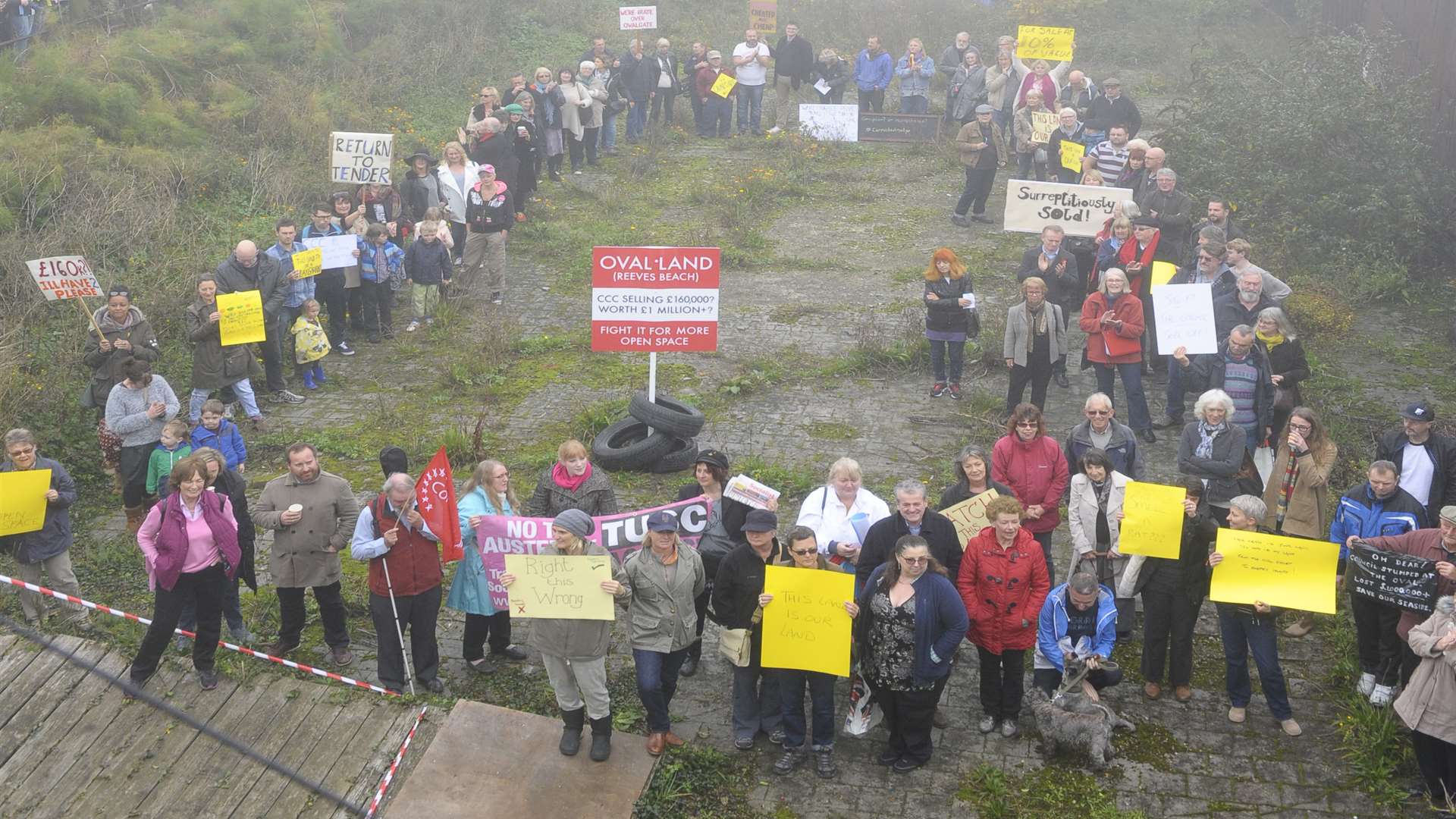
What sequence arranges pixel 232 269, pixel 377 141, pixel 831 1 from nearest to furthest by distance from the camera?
pixel 232 269 → pixel 377 141 → pixel 831 1

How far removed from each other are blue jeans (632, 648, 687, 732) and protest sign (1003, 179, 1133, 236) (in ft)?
30.8

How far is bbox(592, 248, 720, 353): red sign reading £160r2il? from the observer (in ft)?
38.9

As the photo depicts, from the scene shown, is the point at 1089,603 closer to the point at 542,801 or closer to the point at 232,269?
the point at 542,801

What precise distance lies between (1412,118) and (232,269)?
15534 millimetres

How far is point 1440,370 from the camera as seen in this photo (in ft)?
46.6

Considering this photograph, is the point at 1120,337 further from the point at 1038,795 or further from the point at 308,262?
the point at 308,262

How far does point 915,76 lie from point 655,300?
13970mm

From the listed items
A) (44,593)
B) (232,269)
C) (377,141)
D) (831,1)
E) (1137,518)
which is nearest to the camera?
(1137,518)

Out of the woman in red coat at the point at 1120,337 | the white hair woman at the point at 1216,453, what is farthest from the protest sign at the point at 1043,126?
the white hair woman at the point at 1216,453

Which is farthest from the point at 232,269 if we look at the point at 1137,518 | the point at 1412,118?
the point at 1412,118

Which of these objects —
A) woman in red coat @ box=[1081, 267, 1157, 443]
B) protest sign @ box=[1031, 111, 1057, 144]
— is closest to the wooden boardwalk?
woman in red coat @ box=[1081, 267, 1157, 443]

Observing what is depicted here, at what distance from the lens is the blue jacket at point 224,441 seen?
1005 cm

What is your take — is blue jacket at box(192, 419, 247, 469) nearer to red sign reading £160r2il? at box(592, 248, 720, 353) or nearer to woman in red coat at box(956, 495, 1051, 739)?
red sign reading £160r2il? at box(592, 248, 720, 353)

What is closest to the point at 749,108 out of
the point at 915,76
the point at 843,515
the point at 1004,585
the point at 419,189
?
the point at 915,76
